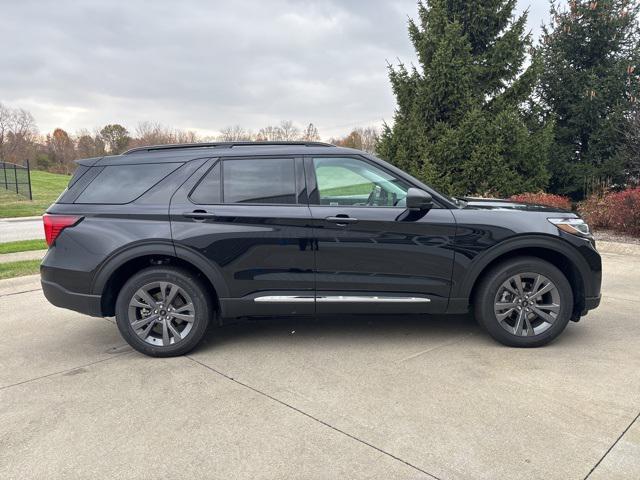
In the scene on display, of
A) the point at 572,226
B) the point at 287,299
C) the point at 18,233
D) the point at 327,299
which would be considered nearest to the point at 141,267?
the point at 287,299

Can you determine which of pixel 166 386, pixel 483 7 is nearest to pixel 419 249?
pixel 166 386

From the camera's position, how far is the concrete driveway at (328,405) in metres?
2.38

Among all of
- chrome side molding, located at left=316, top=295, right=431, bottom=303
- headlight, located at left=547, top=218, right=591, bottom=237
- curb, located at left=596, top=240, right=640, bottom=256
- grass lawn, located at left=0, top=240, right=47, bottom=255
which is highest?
headlight, located at left=547, top=218, right=591, bottom=237

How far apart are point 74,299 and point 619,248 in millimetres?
8436

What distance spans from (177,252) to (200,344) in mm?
928

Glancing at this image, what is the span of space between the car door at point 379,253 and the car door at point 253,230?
12cm

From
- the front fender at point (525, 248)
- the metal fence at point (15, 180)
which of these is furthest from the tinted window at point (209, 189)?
the metal fence at point (15, 180)

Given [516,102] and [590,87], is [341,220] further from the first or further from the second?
[590,87]

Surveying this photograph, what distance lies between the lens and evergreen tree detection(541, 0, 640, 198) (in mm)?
11914

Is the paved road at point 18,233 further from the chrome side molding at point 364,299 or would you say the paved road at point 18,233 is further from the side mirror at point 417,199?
the side mirror at point 417,199

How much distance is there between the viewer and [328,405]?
2971 mm

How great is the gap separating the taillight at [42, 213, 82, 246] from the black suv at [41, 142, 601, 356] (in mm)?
11

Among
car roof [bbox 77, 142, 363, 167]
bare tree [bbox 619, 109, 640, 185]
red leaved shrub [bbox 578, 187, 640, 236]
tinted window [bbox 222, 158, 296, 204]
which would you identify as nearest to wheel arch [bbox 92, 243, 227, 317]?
tinted window [bbox 222, 158, 296, 204]

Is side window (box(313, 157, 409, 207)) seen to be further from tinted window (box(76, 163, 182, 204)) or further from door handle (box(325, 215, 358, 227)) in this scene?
tinted window (box(76, 163, 182, 204))
